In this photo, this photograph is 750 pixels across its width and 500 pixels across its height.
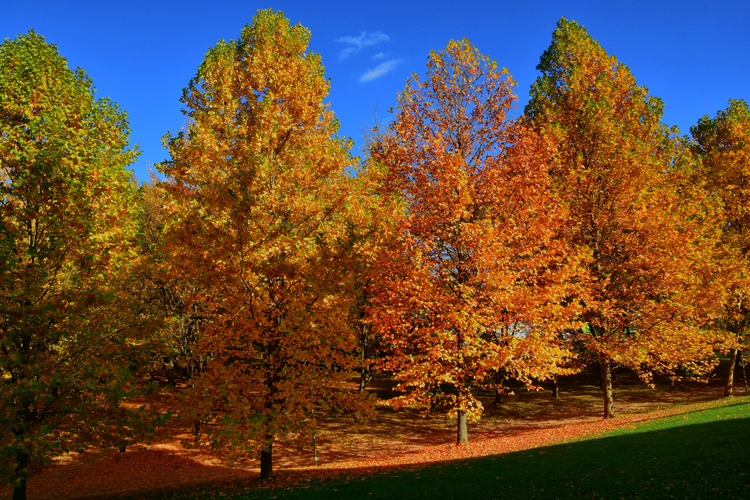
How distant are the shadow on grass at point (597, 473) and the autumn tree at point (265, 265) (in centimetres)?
225

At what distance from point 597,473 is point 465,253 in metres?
8.05

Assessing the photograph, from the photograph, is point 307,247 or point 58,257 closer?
point 58,257

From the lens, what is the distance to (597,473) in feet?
31.5

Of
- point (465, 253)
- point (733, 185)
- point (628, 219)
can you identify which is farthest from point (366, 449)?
point (733, 185)

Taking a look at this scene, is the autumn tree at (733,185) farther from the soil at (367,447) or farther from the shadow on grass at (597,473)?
the shadow on grass at (597,473)

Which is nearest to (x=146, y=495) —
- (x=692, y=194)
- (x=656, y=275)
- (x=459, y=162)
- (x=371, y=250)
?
(x=371, y=250)

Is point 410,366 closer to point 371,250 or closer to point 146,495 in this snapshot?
point 371,250

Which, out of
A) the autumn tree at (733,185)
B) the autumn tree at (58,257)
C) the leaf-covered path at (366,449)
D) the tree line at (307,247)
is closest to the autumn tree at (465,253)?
the tree line at (307,247)

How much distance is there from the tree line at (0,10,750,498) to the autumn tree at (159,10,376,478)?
0.22 ft

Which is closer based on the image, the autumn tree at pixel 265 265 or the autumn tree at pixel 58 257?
the autumn tree at pixel 58 257

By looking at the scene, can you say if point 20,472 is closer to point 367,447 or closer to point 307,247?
point 307,247

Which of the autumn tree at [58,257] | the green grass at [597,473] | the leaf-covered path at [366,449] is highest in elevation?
the autumn tree at [58,257]

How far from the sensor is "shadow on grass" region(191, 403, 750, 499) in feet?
26.4

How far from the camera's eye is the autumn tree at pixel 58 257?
28.6ft
